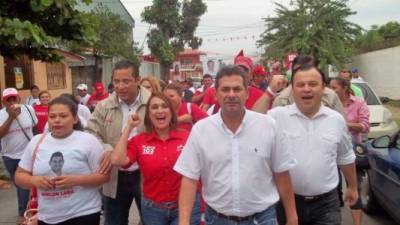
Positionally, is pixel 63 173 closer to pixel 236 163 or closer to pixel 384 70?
pixel 236 163

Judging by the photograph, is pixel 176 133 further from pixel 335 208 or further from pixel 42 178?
pixel 335 208

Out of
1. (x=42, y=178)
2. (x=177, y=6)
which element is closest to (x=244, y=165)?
(x=42, y=178)

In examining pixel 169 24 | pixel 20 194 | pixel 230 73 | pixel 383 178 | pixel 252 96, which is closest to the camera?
pixel 230 73

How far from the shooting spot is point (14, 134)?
693cm

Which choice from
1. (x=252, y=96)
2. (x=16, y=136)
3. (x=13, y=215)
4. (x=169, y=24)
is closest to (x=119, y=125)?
(x=252, y=96)

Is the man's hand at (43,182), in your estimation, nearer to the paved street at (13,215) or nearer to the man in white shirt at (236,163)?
the man in white shirt at (236,163)

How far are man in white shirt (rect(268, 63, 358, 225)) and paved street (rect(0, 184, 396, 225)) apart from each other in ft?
9.28

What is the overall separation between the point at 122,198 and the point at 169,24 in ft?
122

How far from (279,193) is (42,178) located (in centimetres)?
167

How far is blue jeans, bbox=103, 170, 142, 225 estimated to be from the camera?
14.4 ft

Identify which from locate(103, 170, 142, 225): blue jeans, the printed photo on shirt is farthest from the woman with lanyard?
the printed photo on shirt

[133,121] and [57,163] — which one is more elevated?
[133,121]

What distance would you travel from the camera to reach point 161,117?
3998mm

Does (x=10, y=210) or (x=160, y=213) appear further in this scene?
(x=10, y=210)
